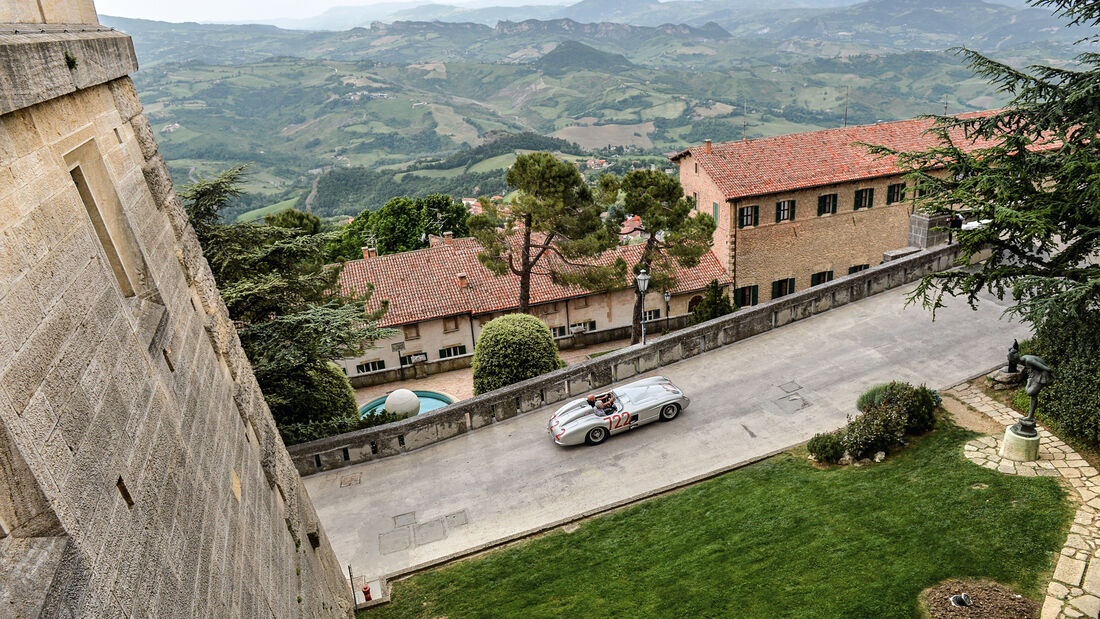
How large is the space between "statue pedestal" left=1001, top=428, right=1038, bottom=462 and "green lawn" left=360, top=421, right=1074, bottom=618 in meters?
0.69

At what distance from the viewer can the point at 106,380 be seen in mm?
4633

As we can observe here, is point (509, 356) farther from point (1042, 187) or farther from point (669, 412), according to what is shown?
point (1042, 187)

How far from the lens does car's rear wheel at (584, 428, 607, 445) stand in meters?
17.2

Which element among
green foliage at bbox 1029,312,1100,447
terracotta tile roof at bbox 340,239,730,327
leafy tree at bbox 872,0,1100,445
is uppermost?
leafy tree at bbox 872,0,1100,445

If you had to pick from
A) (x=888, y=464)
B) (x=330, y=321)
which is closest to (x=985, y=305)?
(x=888, y=464)

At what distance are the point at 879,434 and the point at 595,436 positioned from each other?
6.95 meters

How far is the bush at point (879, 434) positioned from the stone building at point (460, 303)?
18.2 m

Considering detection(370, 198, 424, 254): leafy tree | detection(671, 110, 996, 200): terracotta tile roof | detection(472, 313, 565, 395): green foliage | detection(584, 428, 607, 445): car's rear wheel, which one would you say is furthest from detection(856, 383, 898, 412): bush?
detection(370, 198, 424, 254): leafy tree

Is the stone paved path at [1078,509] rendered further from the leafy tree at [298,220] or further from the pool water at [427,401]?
the leafy tree at [298,220]

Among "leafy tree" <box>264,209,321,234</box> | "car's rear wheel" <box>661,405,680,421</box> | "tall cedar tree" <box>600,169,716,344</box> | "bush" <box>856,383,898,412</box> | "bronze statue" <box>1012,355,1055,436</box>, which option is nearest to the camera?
"bronze statue" <box>1012,355,1055,436</box>

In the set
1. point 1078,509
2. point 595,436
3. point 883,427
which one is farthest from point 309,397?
point 1078,509

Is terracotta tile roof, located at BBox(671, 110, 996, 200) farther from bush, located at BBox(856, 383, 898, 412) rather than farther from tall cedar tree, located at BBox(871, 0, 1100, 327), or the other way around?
bush, located at BBox(856, 383, 898, 412)

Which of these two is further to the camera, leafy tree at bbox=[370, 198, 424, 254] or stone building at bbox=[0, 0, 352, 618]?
leafy tree at bbox=[370, 198, 424, 254]

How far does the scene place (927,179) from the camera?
14.6 m
